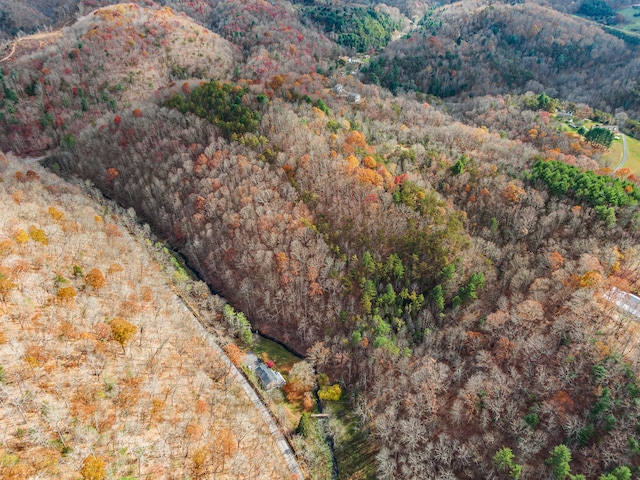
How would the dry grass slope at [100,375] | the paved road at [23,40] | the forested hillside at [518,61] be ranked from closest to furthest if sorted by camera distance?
the dry grass slope at [100,375]
the paved road at [23,40]
the forested hillside at [518,61]

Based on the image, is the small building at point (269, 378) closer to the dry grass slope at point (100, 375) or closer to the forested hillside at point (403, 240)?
the dry grass slope at point (100, 375)

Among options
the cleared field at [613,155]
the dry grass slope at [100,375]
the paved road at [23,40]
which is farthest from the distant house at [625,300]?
the paved road at [23,40]

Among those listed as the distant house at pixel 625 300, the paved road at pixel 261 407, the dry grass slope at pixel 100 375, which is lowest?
the paved road at pixel 261 407

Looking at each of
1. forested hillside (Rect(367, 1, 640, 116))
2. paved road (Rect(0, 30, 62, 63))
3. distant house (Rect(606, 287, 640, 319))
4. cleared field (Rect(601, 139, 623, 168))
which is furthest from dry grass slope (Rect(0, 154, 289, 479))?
forested hillside (Rect(367, 1, 640, 116))

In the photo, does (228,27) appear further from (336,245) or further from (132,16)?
(336,245)

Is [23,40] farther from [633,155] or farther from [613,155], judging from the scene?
[633,155]

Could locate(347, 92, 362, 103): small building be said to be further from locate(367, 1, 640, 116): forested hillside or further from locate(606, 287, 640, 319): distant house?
locate(606, 287, 640, 319): distant house
